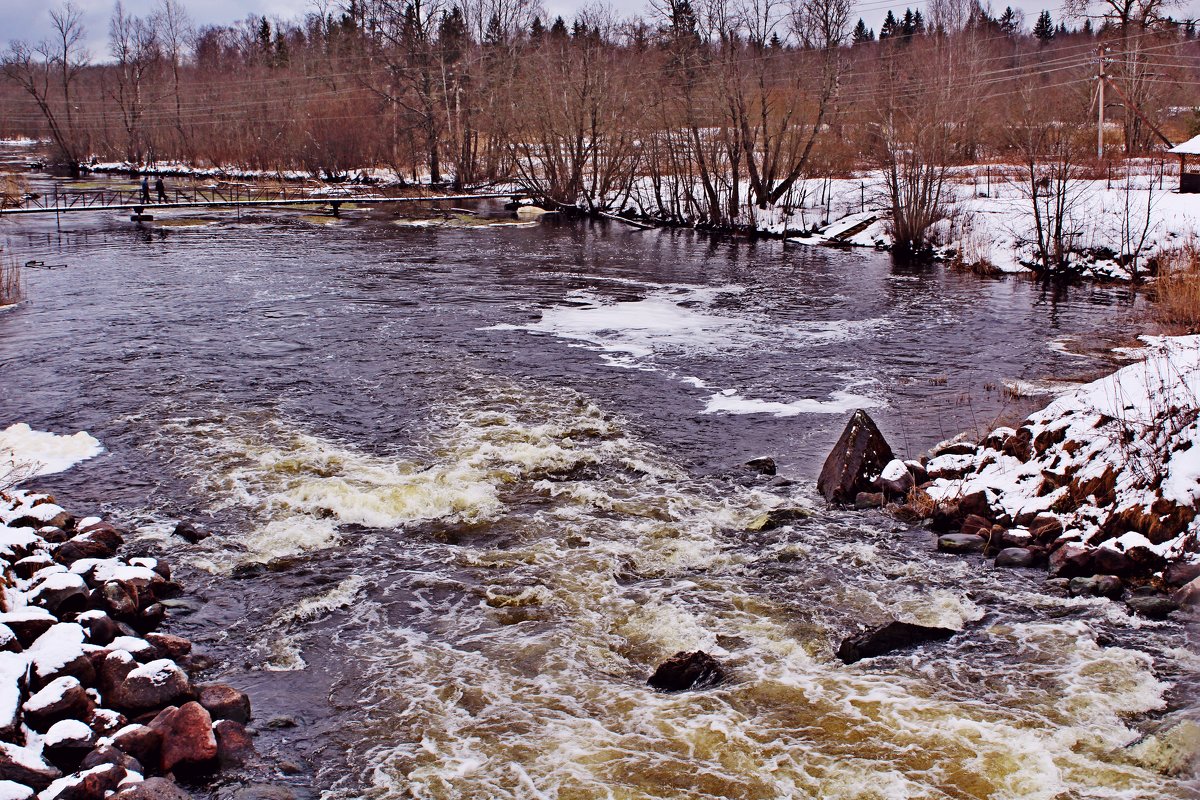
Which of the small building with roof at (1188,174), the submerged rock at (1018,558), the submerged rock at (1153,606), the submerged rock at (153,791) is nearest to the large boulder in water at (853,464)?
the submerged rock at (1018,558)

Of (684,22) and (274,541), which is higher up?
(684,22)

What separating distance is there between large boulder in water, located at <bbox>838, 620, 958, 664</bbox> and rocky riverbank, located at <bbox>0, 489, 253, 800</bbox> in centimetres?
533

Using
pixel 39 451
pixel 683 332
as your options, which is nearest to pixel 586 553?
pixel 39 451

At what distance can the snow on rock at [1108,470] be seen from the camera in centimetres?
1055

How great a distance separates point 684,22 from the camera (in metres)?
50.7

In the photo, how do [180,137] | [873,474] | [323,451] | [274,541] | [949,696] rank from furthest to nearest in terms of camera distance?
[180,137] < [323,451] < [873,474] < [274,541] < [949,696]

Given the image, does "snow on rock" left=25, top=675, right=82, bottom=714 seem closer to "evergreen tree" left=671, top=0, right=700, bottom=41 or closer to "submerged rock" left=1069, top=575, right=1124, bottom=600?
"submerged rock" left=1069, top=575, right=1124, bottom=600

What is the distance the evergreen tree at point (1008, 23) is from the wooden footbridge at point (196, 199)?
276ft

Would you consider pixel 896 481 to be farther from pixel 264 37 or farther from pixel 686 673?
pixel 264 37

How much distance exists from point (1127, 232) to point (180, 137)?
83.6m

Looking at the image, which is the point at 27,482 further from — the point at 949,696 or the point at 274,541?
the point at 949,696

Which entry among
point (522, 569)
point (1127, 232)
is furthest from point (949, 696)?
point (1127, 232)

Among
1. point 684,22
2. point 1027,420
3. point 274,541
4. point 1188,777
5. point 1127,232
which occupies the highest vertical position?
point 684,22

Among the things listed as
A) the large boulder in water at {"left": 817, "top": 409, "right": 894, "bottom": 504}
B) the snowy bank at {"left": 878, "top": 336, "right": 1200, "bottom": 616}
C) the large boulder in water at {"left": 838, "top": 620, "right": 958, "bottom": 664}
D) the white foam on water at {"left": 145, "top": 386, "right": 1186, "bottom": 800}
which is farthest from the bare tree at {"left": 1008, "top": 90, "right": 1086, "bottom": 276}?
the large boulder in water at {"left": 838, "top": 620, "right": 958, "bottom": 664}
